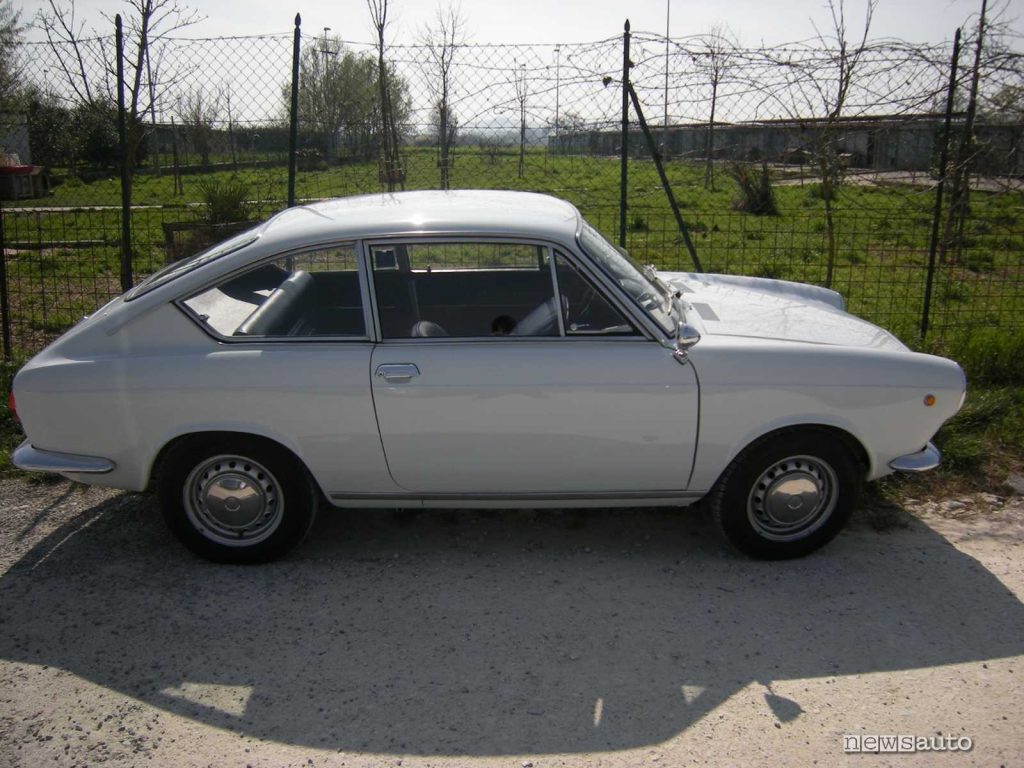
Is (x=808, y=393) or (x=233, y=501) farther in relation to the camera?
(x=233, y=501)

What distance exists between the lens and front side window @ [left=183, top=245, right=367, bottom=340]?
3904 mm

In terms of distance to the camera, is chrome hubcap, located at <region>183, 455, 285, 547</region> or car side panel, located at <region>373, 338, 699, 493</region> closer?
car side panel, located at <region>373, 338, 699, 493</region>

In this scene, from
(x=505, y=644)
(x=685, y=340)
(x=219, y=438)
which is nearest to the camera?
(x=505, y=644)

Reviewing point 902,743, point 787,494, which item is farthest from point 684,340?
point 902,743

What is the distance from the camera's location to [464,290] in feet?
14.7

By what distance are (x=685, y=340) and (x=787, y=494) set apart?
0.87 meters

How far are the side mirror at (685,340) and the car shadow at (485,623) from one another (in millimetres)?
1005

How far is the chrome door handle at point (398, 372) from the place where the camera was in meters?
3.75

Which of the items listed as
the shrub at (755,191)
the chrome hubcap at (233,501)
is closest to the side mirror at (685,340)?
the chrome hubcap at (233,501)

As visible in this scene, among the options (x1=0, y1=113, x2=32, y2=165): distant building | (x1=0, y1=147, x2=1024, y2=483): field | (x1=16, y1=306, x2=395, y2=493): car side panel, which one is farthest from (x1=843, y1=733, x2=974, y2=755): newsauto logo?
(x1=0, y1=113, x2=32, y2=165): distant building

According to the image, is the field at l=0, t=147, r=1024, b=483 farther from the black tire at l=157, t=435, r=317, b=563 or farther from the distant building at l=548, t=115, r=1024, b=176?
the black tire at l=157, t=435, r=317, b=563

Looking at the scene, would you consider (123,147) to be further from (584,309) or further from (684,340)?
(684,340)

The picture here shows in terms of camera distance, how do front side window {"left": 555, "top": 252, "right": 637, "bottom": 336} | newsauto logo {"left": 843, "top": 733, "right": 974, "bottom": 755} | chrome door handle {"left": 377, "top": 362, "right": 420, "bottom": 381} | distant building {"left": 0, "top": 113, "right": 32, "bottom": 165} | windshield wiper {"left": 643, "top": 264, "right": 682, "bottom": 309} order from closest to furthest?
newsauto logo {"left": 843, "top": 733, "right": 974, "bottom": 755}
chrome door handle {"left": 377, "top": 362, "right": 420, "bottom": 381}
front side window {"left": 555, "top": 252, "right": 637, "bottom": 336}
windshield wiper {"left": 643, "top": 264, "right": 682, "bottom": 309}
distant building {"left": 0, "top": 113, "right": 32, "bottom": 165}

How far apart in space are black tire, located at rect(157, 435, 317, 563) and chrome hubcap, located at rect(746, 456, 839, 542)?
2013 mm
